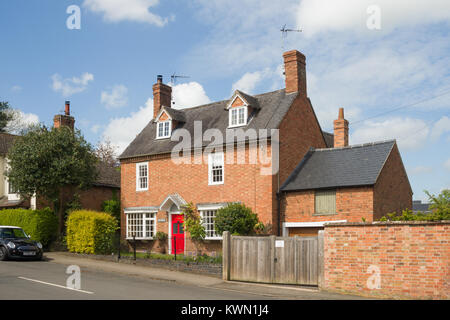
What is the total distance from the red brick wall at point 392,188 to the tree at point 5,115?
2054 inches

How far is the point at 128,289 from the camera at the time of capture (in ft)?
45.3

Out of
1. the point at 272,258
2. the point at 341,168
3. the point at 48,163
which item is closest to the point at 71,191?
the point at 48,163

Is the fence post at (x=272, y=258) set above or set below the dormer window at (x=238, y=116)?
below

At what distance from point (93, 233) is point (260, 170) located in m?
8.93

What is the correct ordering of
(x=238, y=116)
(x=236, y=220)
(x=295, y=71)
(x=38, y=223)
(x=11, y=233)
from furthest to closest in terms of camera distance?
1. (x=38, y=223)
2. (x=238, y=116)
3. (x=295, y=71)
4. (x=11, y=233)
5. (x=236, y=220)

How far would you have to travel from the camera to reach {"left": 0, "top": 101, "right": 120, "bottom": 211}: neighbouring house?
2988 centimetres

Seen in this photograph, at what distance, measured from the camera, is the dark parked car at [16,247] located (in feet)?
68.7

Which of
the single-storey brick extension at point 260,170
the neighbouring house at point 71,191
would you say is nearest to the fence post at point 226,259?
the single-storey brick extension at point 260,170

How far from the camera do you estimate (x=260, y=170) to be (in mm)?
23391

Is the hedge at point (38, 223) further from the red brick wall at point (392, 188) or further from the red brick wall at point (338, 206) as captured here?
the red brick wall at point (392, 188)

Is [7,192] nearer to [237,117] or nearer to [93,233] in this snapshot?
[93,233]

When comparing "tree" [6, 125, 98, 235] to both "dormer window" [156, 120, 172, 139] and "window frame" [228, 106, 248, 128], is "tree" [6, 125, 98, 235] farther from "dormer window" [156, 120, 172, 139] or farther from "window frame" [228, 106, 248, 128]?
"window frame" [228, 106, 248, 128]
